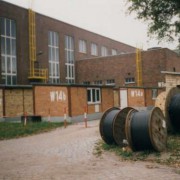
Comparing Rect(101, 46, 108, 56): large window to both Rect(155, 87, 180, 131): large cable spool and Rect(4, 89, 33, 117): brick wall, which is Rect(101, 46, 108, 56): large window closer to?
Rect(4, 89, 33, 117): brick wall

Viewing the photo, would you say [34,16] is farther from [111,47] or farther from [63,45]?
[111,47]

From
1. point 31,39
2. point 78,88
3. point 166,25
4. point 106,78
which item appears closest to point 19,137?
point 78,88

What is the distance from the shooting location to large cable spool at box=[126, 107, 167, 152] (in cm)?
1013

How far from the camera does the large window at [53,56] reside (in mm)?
47125

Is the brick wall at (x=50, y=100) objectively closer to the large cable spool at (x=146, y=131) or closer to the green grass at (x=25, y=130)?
the green grass at (x=25, y=130)

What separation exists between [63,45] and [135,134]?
40.7 metres

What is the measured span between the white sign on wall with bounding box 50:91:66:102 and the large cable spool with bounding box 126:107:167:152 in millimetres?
15059

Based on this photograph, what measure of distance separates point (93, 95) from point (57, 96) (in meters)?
4.31

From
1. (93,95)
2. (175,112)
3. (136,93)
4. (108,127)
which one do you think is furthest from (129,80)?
(108,127)

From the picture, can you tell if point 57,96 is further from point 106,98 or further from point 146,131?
point 146,131

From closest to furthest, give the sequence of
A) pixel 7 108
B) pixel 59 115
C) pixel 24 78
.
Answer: pixel 59 115 → pixel 7 108 → pixel 24 78

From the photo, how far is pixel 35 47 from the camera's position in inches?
1724

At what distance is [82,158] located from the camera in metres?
10.2

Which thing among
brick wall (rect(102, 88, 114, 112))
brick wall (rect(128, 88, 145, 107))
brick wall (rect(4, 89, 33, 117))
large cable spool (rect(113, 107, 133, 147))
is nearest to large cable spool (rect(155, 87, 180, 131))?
large cable spool (rect(113, 107, 133, 147))
